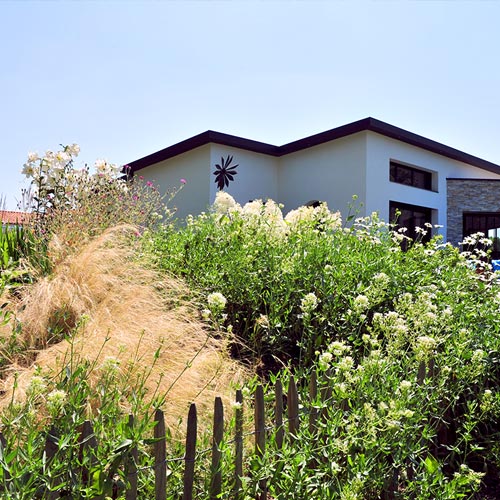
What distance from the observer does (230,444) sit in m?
1.64

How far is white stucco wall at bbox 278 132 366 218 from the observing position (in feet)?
41.2

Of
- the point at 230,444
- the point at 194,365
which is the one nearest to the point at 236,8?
the point at 194,365

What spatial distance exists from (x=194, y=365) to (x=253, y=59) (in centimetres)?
526

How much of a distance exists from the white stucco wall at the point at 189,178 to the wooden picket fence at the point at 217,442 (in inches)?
428

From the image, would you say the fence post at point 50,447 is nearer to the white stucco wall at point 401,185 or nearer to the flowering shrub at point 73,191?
the flowering shrub at point 73,191

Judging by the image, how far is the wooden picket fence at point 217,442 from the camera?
4.24 ft

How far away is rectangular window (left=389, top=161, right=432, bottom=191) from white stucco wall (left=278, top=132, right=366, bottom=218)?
5.77 feet

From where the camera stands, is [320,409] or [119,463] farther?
[320,409]

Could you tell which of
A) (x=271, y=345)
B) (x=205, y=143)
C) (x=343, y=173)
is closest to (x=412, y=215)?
(x=343, y=173)

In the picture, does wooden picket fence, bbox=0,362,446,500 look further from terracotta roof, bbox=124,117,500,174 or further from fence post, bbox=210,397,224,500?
terracotta roof, bbox=124,117,500,174

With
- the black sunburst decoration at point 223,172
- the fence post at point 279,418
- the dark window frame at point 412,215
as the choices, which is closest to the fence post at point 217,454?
the fence post at point 279,418

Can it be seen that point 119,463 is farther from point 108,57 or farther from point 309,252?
point 108,57

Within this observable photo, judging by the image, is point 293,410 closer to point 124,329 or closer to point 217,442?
point 217,442

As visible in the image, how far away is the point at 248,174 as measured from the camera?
43.7ft
